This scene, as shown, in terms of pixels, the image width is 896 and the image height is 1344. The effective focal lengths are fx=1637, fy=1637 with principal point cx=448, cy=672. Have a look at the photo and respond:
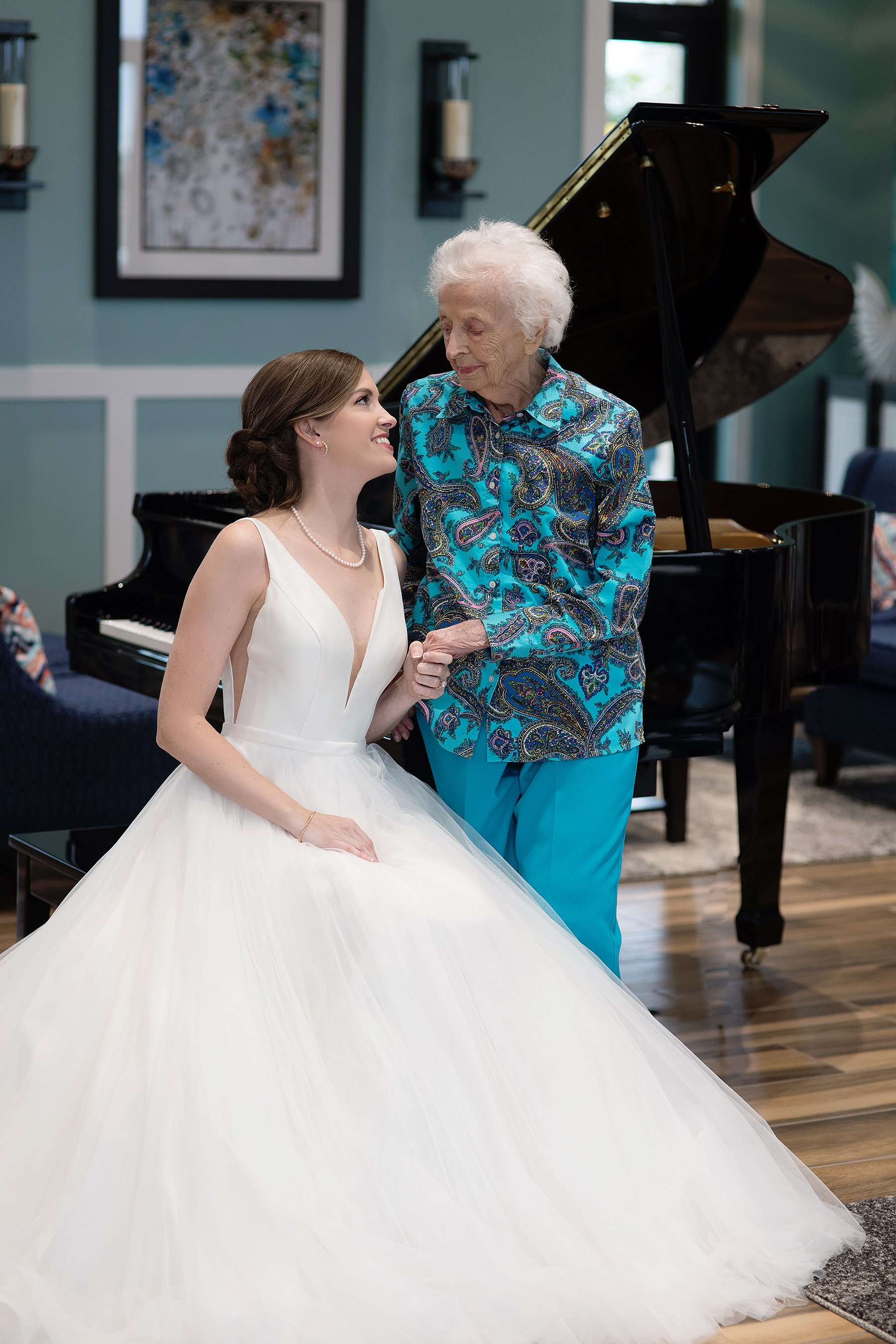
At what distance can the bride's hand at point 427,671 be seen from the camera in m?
2.40

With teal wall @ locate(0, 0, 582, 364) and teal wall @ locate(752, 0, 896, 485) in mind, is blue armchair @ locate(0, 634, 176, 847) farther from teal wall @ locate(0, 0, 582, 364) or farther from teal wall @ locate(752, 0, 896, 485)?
teal wall @ locate(752, 0, 896, 485)

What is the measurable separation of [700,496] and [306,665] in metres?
1.14

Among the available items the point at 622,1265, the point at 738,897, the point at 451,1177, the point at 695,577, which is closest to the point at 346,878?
the point at 451,1177

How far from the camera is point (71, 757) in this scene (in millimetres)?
4191

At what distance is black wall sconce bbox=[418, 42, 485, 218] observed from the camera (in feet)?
19.1

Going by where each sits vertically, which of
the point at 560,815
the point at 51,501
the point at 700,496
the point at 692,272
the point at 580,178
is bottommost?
the point at 560,815

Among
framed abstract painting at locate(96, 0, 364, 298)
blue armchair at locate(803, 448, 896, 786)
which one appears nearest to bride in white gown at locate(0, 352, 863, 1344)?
blue armchair at locate(803, 448, 896, 786)

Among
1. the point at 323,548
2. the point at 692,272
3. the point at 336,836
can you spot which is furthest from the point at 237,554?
the point at 692,272

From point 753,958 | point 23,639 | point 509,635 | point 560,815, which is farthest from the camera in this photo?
point 23,639

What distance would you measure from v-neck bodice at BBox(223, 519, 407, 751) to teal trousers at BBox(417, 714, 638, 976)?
0.19 metres

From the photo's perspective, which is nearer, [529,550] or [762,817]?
[529,550]

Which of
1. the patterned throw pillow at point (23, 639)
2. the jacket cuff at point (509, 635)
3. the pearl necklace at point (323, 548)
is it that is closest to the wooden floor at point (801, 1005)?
the patterned throw pillow at point (23, 639)

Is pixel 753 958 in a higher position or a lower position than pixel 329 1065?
lower

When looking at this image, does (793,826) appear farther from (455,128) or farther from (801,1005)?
(455,128)
